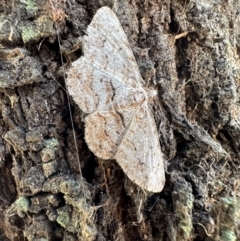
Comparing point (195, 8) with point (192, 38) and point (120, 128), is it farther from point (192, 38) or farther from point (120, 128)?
point (120, 128)

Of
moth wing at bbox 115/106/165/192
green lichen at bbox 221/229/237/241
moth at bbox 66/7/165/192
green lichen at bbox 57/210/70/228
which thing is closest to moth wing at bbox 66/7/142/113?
moth at bbox 66/7/165/192

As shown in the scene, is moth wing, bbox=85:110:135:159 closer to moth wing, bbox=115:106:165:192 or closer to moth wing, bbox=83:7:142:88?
moth wing, bbox=115:106:165:192

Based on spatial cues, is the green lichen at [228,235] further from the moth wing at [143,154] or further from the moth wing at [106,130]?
the moth wing at [106,130]

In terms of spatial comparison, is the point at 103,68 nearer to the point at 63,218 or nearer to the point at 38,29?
the point at 38,29

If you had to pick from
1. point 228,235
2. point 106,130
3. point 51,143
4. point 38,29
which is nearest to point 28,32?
point 38,29

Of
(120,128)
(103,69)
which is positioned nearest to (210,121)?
(120,128)

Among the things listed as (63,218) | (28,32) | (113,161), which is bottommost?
(63,218)

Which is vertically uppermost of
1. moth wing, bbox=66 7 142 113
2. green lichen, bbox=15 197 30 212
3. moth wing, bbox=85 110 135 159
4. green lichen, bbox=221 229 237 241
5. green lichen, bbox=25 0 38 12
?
green lichen, bbox=25 0 38 12
